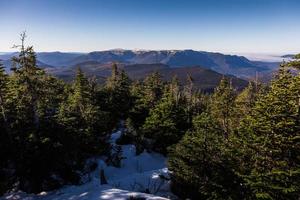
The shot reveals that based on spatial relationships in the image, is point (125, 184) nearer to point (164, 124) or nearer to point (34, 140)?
point (34, 140)

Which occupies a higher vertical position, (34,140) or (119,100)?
(34,140)

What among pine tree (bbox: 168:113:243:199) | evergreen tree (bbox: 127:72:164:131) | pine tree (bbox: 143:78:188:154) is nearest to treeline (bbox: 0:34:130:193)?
pine tree (bbox: 168:113:243:199)

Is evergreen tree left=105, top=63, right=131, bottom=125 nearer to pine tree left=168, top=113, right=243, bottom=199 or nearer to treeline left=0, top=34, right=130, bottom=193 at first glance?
treeline left=0, top=34, right=130, bottom=193

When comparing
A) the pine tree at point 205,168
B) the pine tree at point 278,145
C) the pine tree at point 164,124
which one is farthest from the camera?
the pine tree at point 164,124

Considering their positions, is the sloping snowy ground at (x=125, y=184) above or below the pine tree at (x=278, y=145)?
below

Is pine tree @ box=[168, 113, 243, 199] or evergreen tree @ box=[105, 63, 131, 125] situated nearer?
pine tree @ box=[168, 113, 243, 199]

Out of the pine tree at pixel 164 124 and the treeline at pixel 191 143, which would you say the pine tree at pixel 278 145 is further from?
the pine tree at pixel 164 124

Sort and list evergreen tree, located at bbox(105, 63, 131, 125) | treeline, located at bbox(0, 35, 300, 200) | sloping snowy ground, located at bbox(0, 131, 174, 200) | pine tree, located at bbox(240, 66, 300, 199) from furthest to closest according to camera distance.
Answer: evergreen tree, located at bbox(105, 63, 131, 125) → sloping snowy ground, located at bbox(0, 131, 174, 200) → treeline, located at bbox(0, 35, 300, 200) → pine tree, located at bbox(240, 66, 300, 199)

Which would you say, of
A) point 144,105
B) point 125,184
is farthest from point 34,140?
point 144,105

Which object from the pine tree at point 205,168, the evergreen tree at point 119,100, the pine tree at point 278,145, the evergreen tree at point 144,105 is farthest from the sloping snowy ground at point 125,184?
the pine tree at point 278,145

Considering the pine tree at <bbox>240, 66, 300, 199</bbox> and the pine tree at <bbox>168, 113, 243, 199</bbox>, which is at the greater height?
the pine tree at <bbox>240, 66, 300, 199</bbox>
